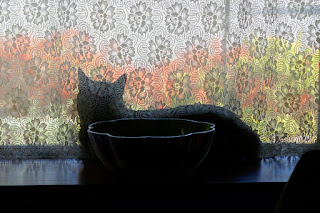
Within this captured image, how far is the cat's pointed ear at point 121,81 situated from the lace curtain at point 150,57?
12mm

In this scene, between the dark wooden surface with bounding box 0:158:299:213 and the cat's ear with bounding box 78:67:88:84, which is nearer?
the dark wooden surface with bounding box 0:158:299:213

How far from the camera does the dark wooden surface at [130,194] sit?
2.51 feet

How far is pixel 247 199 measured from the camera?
812 mm

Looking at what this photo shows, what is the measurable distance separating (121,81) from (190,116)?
229mm

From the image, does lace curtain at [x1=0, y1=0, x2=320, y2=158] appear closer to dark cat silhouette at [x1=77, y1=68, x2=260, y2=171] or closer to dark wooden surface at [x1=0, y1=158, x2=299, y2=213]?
dark cat silhouette at [x1=77, y1=68, x2=260, y2=171]

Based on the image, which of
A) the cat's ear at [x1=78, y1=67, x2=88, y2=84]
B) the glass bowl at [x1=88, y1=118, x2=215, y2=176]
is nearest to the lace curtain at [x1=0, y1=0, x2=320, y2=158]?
the cat's ear at [x1=78, y1=67, x2=88, y2=84]

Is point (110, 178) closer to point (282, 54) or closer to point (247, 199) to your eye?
point (247, 199)

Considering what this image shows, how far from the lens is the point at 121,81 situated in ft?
3.20

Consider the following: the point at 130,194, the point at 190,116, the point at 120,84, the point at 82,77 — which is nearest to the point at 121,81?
the point at 120,84

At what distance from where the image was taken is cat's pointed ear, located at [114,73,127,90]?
974 millimetres

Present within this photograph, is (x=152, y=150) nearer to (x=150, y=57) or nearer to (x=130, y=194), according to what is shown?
(x=130, y=194)

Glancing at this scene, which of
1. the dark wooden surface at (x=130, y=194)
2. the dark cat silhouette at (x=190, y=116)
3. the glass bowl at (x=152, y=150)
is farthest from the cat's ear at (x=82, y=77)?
the dark wooden surface at (x=130, y=194)

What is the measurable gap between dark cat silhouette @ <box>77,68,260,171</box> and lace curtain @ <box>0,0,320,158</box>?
0.02m

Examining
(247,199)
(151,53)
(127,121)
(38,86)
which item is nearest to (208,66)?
(151,53)
